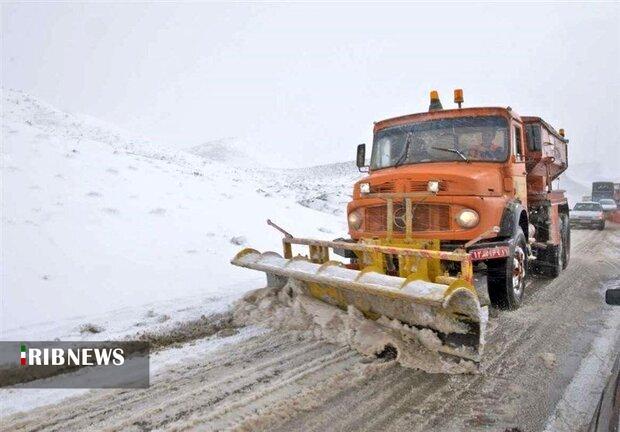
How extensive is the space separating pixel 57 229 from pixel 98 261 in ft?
4.87

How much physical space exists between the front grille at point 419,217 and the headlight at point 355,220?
0.29 meters

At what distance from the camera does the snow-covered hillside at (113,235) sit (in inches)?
250

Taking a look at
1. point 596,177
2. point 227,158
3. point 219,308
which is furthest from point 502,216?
point 596,177

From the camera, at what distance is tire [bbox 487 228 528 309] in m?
5.58

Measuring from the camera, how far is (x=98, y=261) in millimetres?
8148

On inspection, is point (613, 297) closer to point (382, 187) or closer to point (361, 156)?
point (382, 187)

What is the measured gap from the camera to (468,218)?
5.22 metres

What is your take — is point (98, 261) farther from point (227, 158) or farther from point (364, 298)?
point (227, 158)

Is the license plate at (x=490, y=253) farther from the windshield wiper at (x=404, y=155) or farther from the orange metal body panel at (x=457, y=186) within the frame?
the windshield wiper at (x=404, y=155)

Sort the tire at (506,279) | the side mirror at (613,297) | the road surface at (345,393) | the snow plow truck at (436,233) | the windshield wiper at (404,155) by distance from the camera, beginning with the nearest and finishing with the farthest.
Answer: the side mirror at (613,297)
the road surface at (345,393)
the snow plow truck at (436,233)
the tire at (506,279)
the windshield wiper at (404,155)

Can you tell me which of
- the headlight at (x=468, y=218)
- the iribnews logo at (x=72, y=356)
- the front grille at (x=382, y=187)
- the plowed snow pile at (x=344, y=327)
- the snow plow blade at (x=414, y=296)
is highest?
the front grille at (x=382, y=187)

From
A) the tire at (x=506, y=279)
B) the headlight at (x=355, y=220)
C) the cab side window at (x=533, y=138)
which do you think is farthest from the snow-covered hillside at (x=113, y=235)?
the cab side window at (x=533, y=138)

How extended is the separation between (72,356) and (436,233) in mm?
4185

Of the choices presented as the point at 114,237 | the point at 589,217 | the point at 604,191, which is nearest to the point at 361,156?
the point at 114,237
